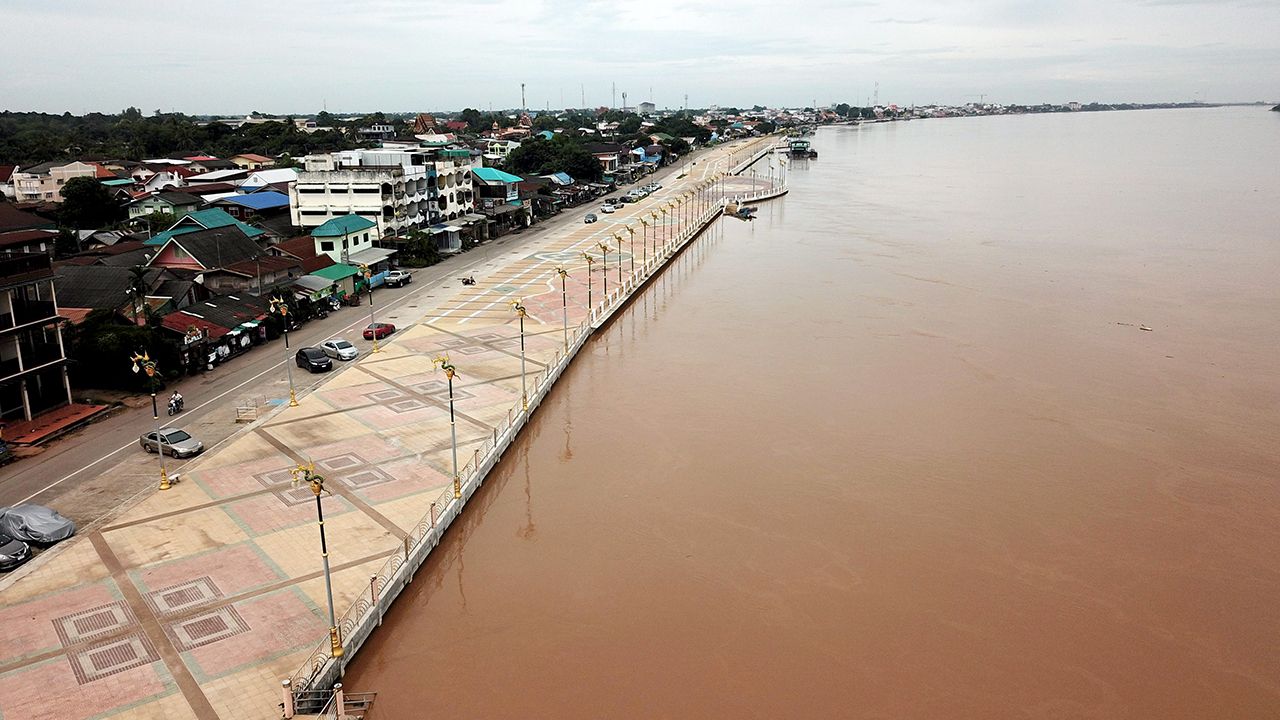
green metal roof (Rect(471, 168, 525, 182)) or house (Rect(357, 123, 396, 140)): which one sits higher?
house (Rect(357, 123, 396, 140))

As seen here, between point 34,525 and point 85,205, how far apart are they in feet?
120

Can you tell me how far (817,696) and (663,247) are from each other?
35757 millimetres

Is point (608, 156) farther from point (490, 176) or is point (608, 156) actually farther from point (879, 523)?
point (879, 523)

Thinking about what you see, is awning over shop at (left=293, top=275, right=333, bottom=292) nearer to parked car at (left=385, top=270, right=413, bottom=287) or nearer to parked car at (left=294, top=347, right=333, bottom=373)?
parked car at (left=385, top=270, right=413, bottom=287)

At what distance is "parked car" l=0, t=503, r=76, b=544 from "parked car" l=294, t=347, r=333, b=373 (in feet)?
30.7

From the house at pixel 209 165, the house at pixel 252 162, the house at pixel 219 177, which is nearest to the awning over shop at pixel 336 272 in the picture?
the house at pixel 219 177

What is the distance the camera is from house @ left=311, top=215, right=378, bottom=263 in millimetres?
34875

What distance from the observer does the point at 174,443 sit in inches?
702

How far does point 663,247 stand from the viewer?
151 feet

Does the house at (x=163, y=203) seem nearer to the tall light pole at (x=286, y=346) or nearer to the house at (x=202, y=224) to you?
the house at (x=202, y=224)

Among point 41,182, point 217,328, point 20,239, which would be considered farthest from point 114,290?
point 41,182

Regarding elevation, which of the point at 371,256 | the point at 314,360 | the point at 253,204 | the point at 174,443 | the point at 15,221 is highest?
the point at 15,221

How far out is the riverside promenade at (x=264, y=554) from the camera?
10930 mm

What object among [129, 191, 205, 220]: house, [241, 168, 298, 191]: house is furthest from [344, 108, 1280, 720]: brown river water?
[241, 168, 298, 191]: house
